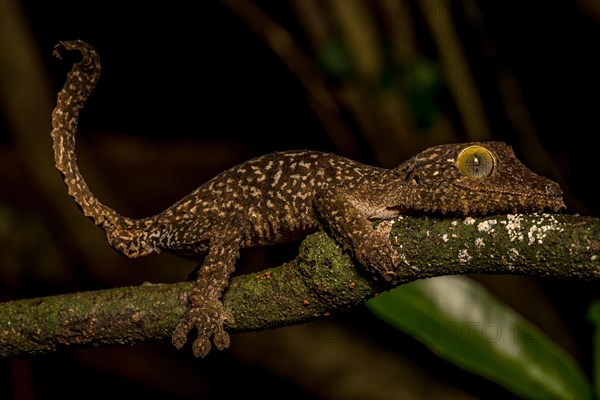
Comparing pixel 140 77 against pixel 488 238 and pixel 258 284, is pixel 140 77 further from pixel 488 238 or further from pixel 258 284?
pixel 488 238

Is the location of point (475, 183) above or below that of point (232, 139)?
below

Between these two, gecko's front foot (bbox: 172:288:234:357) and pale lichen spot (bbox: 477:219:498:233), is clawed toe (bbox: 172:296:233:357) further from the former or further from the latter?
pale lichen spot (bbox: 477:219:498:233)

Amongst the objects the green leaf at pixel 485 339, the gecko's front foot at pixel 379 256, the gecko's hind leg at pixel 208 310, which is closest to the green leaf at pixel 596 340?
the green leaf at pixel 485 339

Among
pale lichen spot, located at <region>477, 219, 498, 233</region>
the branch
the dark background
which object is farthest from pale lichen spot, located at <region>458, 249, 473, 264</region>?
the dark background

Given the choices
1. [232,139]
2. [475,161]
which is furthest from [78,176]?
[232,139]

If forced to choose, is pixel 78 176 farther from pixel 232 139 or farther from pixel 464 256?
pixel 232 139

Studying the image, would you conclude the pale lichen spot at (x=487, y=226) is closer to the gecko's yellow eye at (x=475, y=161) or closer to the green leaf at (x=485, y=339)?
the gecko's yellow eye at (x=475, y=161)
